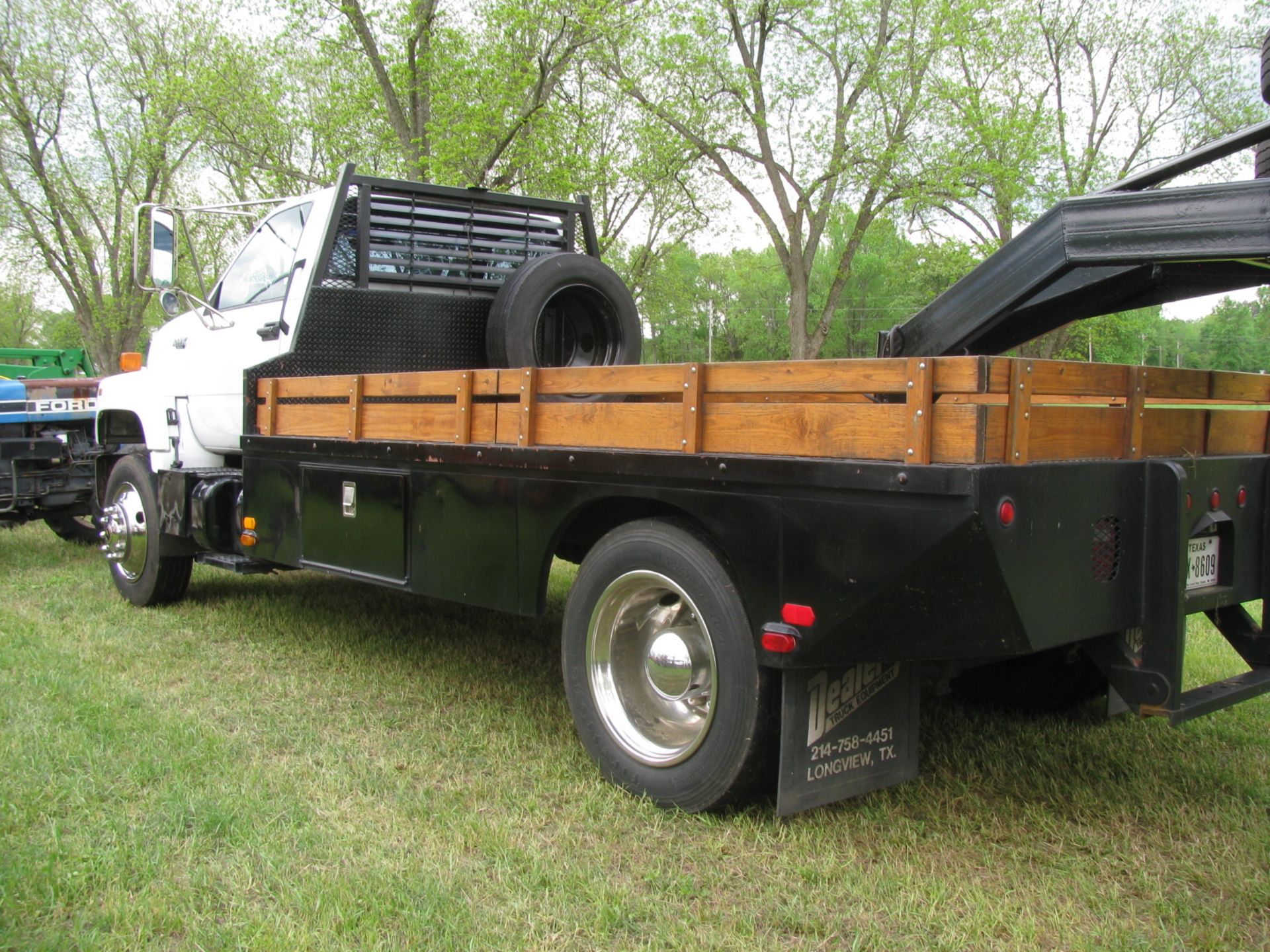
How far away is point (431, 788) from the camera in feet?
11.4

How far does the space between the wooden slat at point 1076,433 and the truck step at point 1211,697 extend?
28.6 inches

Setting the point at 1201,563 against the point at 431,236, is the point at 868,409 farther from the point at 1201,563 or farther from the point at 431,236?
the point at 431,236

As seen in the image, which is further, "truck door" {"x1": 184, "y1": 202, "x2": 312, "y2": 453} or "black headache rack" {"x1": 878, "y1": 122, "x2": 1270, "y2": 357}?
"truck door" {"x1": 184, "y1": 202, "x2": 312, "y2": 453}

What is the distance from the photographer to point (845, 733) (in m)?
3.10

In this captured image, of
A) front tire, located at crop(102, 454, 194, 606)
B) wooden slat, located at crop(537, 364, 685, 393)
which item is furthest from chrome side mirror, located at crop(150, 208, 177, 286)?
wooden slat, located at crop(537, 364, 685, 393)

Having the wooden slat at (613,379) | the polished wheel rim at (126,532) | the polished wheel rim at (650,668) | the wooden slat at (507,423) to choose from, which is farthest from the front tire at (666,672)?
the polished wheel rim at (126,532)

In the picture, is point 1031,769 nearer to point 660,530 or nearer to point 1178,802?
point 1178,802

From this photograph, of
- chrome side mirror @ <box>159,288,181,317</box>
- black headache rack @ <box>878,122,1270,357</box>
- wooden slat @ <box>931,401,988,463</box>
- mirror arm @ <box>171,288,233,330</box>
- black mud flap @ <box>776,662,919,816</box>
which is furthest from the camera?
mirror arm @ <box>171,288,233,330</box>

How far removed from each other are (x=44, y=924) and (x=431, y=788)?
1.21 m

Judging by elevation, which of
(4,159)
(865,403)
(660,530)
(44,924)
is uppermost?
(4,159)

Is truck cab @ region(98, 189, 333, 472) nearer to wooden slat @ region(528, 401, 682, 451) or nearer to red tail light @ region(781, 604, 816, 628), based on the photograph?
wooden slat @ region(528, 401, 682, 451)

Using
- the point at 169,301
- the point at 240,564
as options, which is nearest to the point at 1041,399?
the point at 240,564

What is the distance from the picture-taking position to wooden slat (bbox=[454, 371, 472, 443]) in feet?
13.1

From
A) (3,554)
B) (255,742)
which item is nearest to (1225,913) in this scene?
(255,742)
